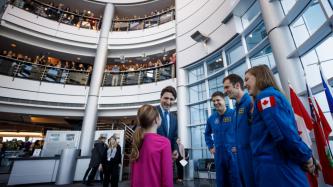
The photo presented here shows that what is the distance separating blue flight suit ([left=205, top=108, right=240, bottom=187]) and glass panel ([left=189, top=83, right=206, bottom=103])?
384 centimetres

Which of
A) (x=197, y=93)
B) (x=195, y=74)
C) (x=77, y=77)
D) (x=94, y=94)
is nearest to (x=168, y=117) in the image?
(x=197, y=93)

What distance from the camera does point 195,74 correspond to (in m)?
7.16

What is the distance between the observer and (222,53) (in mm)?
5992

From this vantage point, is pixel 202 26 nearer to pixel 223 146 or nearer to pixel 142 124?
pixel 223 146

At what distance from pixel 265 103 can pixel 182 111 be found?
5.55 m

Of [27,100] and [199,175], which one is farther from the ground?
[27,100]

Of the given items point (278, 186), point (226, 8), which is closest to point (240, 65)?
point (226, 8)

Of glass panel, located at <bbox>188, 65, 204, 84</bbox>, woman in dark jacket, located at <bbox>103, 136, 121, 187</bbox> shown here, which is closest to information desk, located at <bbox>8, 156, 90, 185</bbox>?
woman in dark jacket, located at <bbox>103, 136, 121, 187</bbox>

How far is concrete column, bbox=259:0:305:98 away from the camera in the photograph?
3061 mm

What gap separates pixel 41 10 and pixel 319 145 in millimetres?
13178

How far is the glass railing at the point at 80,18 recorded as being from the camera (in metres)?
9.99

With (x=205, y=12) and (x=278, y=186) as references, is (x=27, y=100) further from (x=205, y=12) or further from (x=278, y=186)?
(x=278, y=186)

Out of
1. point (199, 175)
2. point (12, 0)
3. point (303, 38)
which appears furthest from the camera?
point (12, 0)

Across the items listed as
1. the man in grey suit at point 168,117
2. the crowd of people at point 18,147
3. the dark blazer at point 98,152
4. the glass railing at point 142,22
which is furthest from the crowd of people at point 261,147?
the crowd of people at point 18,147
